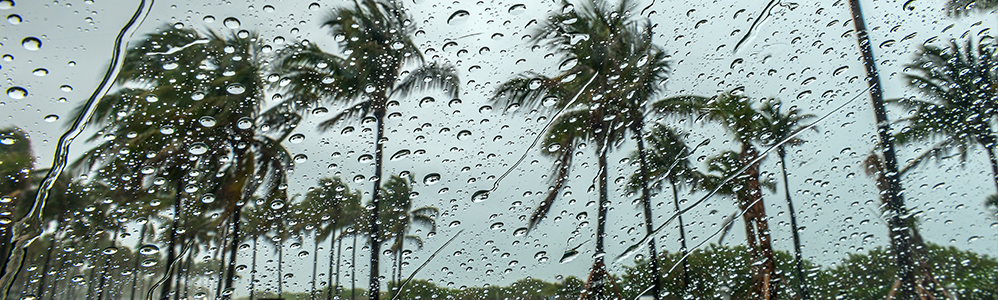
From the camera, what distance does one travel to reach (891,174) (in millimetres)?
1868

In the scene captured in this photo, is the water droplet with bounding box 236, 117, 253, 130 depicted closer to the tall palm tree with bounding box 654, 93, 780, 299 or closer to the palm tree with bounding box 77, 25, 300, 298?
the palm tree with bounding box 77, 25, 300, 298

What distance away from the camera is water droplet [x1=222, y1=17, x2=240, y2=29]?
1.37m

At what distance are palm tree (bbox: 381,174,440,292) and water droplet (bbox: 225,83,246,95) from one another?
520 mm

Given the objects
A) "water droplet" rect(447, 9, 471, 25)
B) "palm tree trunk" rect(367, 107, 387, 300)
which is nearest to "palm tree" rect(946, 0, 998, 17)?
"water droplet" rect(447, 9, 471, 25)

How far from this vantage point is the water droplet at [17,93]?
1114 mm

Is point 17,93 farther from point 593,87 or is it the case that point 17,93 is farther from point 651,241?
point 651,241

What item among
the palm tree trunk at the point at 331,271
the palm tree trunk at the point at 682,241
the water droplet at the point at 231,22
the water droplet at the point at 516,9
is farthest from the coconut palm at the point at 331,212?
the palm tree trunk at the point at 682,241

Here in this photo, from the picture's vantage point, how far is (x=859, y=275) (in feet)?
5.88

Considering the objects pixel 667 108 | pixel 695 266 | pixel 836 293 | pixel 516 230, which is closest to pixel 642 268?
pixel 695 266

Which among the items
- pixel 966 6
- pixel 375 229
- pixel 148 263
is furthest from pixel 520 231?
pixel 966 6

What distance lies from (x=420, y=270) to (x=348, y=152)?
1.41 feet

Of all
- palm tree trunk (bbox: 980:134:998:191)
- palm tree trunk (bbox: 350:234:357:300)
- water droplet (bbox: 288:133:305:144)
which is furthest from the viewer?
palm tree trunk (bbox: 980:134:998:191)

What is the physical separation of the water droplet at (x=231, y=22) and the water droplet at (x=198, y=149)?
391mm

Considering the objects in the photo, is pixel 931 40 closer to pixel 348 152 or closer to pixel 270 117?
pixel 348 152
